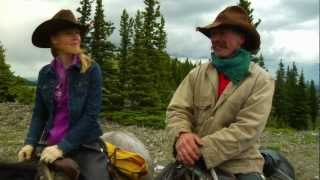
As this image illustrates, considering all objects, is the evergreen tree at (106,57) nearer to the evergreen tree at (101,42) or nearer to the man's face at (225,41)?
the evergreen tree at (101,42)

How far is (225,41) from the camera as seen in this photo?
4.74 meters

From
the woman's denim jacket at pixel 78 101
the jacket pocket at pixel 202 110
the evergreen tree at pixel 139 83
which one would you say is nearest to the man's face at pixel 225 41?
the jacket pocket at pixel 202 110

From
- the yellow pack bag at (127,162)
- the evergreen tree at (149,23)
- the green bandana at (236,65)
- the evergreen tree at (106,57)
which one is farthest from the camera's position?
the evergreen tree at (149,23)

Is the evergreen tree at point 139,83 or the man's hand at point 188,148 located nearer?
the man's hand at point 188,148

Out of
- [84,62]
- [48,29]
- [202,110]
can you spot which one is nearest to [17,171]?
[84,62]

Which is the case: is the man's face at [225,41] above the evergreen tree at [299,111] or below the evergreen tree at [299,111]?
above

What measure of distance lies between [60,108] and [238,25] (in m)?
1.54

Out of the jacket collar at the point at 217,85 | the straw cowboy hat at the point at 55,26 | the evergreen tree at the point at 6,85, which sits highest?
the straw cowboy hat at the point at 55,26

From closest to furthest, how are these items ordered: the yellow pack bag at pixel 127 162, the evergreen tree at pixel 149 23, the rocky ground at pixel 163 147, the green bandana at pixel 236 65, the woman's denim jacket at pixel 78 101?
the green bandana at pixel 236 65 → the woman's denim jacket at pixel 78 101 → the yellow pack bag at pixel 127 162 → the rocky ground at pixel 163 147 → the evergreen tree at pixel 149 23

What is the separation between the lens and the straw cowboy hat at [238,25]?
15.5ft

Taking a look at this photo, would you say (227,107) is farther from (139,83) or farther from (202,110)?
(139,83)

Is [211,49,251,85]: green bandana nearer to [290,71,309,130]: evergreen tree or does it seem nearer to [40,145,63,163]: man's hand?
[40,145,63,163]: man's hand

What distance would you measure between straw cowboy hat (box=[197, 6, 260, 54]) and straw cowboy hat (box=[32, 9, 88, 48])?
0.99 m

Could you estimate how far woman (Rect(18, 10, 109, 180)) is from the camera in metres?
4.78
